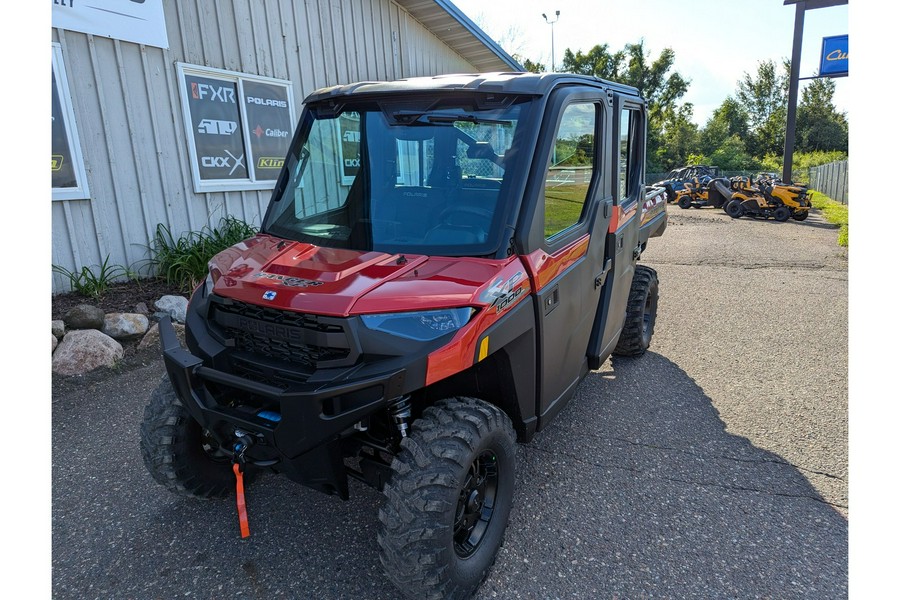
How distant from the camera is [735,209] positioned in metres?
16.7

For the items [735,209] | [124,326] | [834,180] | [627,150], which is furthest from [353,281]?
[834,180]

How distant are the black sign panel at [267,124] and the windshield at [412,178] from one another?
4725 mm

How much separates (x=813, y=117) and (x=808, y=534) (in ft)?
198

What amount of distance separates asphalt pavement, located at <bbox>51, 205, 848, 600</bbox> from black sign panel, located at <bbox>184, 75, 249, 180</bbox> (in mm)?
2977

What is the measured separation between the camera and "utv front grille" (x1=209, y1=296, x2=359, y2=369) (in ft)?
6.97

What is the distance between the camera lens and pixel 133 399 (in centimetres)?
426

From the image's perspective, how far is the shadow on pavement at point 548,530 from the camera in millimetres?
2447

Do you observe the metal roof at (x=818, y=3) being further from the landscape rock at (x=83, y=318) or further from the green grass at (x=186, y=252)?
the landscape rock at (x=83, y=318)

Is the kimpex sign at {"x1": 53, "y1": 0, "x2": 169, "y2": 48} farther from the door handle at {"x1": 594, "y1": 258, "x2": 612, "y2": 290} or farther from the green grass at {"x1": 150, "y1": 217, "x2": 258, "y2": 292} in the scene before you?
the door handle at {"x1": 594, "y1": 258, "x2": 612, "y2": 290}

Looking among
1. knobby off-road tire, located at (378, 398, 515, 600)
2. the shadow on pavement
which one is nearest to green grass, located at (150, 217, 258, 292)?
the shadow on pavement

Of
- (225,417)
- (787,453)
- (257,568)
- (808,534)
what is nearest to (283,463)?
(225,417)

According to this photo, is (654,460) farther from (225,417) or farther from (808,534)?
(225,417)

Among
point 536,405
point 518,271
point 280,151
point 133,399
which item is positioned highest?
point 280,151

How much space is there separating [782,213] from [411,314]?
1693cm
